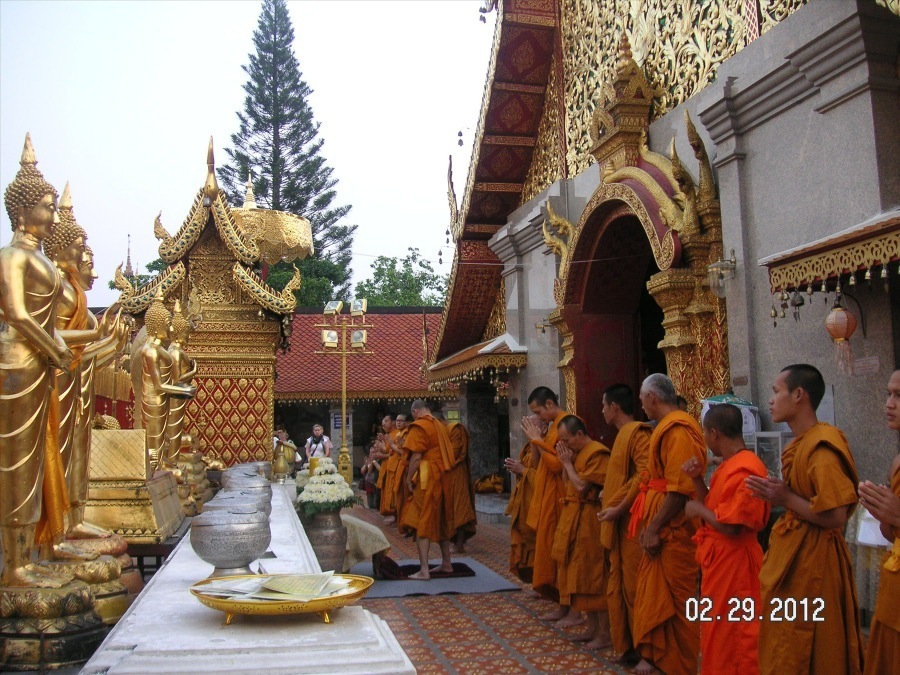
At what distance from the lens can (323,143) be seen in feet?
98.0

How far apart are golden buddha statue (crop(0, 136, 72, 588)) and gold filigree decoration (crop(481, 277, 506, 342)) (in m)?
8.54

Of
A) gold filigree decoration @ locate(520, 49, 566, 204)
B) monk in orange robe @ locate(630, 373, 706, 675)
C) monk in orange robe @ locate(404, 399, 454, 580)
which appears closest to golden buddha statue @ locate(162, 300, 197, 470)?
monk in orange robe @ locate(404, 399, 454, 580)

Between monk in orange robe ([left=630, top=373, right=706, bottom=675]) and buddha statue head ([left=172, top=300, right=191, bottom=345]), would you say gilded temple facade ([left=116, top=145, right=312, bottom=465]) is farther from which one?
monk in orange robe ([left=630, top=373, right=706, bottom=675])

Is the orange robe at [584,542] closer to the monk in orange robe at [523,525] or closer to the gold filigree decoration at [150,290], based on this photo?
the monk in orange robe at [523,525]

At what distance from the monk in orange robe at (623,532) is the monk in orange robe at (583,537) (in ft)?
1.34

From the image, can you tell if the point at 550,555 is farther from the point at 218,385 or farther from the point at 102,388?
the point at 218,385

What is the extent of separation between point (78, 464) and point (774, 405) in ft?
11.5

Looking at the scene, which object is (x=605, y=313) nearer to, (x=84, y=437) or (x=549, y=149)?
(x=549, y=149)

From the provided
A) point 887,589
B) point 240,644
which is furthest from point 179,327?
point 887,589

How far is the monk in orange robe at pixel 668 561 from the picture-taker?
4230 mm

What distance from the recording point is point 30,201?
3.71 meters

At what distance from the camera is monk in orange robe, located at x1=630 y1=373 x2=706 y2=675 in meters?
4.23

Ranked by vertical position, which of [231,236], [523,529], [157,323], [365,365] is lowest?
[523,529]
